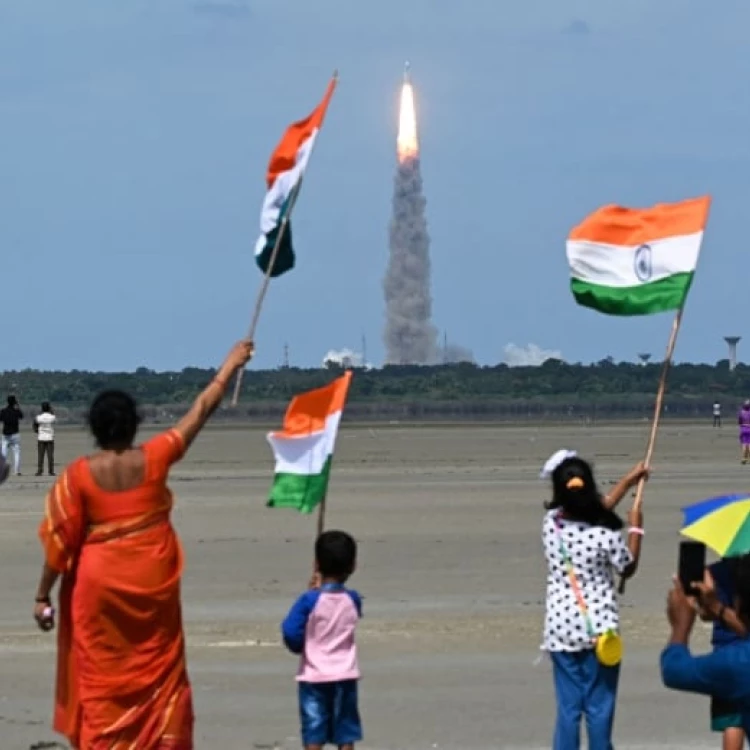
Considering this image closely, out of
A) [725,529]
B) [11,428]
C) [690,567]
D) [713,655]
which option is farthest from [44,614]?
[11,428]

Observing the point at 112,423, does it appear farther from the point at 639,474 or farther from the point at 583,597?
the point at 639,474

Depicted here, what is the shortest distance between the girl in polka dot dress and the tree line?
98608 mm

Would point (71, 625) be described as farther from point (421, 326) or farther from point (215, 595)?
point (421, 326)

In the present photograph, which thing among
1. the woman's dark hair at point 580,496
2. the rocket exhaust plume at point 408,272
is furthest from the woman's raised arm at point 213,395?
the rocket exhaust plume at point 408,272

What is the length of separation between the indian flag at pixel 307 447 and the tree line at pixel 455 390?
98292mm

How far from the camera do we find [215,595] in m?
18.4

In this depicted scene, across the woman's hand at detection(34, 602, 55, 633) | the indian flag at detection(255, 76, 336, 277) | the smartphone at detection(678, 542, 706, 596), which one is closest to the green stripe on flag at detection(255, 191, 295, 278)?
the indian flag at detection(255, 76, 336, 277)

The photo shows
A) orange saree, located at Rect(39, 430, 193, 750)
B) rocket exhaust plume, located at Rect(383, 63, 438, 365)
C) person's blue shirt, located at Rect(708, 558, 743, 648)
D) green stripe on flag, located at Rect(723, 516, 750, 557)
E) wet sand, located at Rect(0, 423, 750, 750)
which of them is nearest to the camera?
person's blue shirt, located at Rect(708, 558, 743, 648)

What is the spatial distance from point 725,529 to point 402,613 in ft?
30.0

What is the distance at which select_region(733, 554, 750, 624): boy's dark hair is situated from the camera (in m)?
7.17

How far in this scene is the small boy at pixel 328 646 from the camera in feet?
32.1

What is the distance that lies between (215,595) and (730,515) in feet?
35.5

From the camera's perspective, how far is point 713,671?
7234mm

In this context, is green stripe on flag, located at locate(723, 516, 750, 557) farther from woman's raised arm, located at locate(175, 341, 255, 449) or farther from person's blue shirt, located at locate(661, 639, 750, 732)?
woman's raised arm, located at locate(175, 341, 255, 449)
